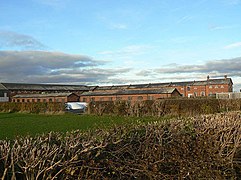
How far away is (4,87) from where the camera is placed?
251ft

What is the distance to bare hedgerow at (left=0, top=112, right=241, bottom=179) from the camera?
334 cm

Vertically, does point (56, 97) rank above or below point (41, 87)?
below

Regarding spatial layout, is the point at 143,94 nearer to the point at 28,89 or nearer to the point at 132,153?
the point at 28,89

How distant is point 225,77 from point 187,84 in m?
9.28

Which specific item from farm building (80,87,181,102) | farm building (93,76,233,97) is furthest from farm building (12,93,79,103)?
farm building (93,76,233,97)

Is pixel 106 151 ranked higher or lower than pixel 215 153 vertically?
higher

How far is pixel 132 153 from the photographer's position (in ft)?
14.9

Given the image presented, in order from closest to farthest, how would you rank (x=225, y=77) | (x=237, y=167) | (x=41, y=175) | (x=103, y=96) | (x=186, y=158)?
(x=41, y=175)
(x=186, y=158)
(x=237, y=167)
(x=103, y=96)
(x=225, y=77)

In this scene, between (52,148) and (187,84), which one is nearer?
(52,148)

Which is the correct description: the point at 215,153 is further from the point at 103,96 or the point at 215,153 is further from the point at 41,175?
the point at 103,96

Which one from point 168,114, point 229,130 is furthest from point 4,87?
point 229,130

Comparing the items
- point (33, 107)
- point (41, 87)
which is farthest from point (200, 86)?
point (33, 107)

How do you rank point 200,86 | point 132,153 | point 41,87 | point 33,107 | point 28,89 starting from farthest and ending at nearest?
point 41,87 → point 28,89 → point 200,86 → point 33,107 → point 132,153

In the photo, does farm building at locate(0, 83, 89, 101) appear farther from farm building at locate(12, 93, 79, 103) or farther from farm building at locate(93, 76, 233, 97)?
farm building at locate(93, 76, 233, 97)
